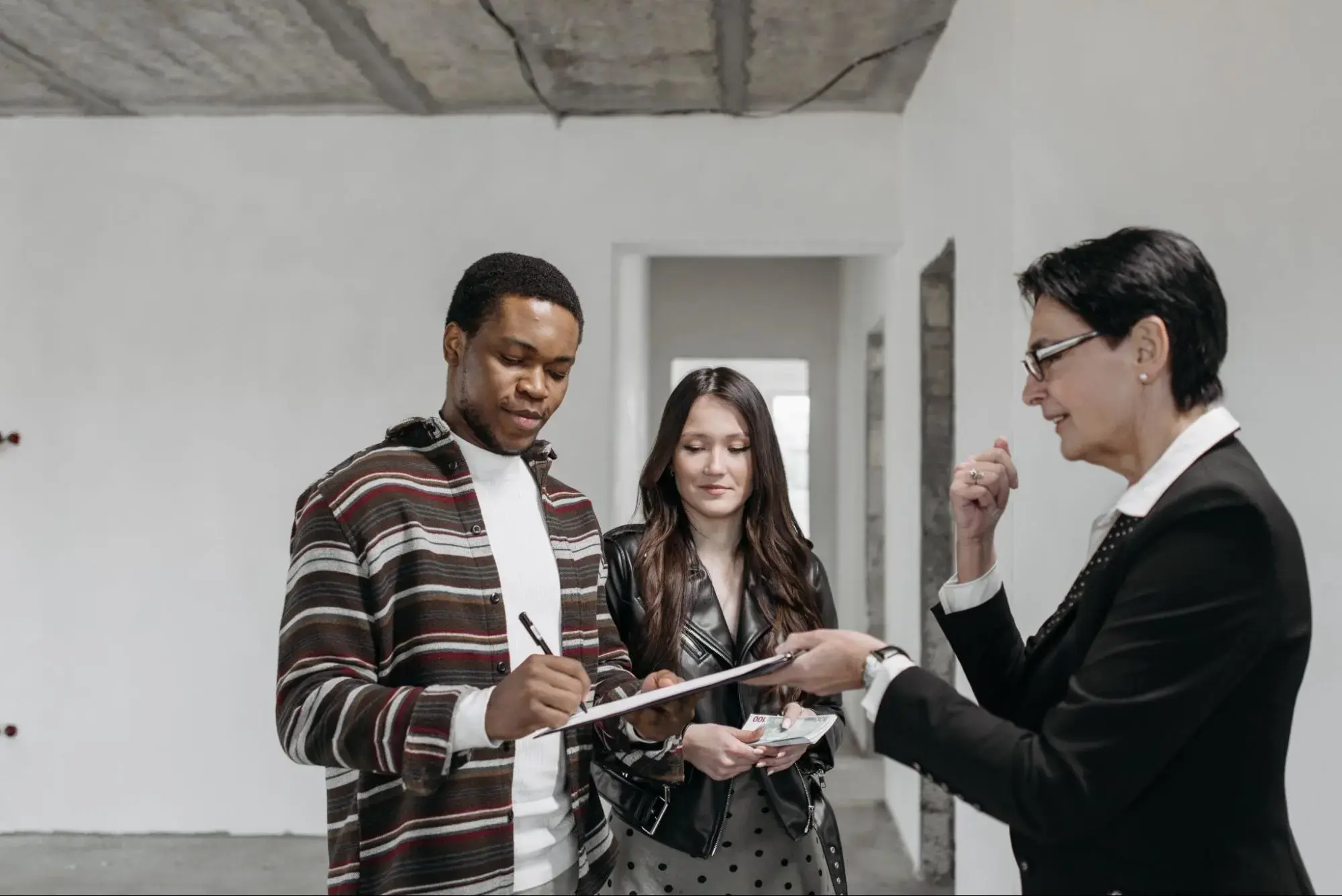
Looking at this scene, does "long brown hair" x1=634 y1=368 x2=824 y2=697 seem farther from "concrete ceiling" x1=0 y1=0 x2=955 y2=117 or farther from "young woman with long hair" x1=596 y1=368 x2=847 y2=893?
"concrete ceiling" x1=0 y1=0 x2=955 y2=117

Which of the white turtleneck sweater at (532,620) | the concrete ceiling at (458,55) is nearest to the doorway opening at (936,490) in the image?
the concrete ceiling at (458,55)

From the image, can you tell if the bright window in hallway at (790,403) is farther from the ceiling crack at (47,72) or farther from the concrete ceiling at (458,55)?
the ceiling crack at (47,72)

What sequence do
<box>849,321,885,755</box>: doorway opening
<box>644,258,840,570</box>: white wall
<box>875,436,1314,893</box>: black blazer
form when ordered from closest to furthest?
<box>875,436,1314,893</box>: black blazer → <box>849,321,885,755</box>: doorway opening → <box>644,258,840,570</box>: white wall

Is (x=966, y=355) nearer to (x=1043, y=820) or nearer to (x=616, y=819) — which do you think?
(x=616, y=819)

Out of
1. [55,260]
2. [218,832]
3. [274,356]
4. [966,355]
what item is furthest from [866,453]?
[55,260]

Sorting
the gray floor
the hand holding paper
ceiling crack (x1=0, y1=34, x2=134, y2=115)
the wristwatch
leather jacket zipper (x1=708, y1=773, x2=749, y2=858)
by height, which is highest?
ceiling crack (x1=0, y1=34, x2=134, y2=115)

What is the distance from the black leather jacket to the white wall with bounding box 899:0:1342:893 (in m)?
0.80

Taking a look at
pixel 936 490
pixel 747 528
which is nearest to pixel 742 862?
pixel 747 528

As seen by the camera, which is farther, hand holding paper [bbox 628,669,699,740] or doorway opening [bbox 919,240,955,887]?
doorway opening [bbox 919,240,955,887]

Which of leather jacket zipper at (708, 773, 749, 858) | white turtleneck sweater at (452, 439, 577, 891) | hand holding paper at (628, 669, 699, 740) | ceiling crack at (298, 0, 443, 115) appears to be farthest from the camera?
ceiling crack at (298, 0, 443, 115)

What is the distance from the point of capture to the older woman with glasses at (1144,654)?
3.32ft

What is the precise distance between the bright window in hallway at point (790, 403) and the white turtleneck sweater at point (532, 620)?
5.01 m

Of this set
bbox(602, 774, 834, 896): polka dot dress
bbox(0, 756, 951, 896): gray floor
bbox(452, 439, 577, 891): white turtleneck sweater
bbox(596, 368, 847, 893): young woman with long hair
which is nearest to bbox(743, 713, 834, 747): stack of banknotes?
bbox(596, 368, 847, 893): young woman with long hair

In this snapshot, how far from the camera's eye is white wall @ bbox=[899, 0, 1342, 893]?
2.25 meters
